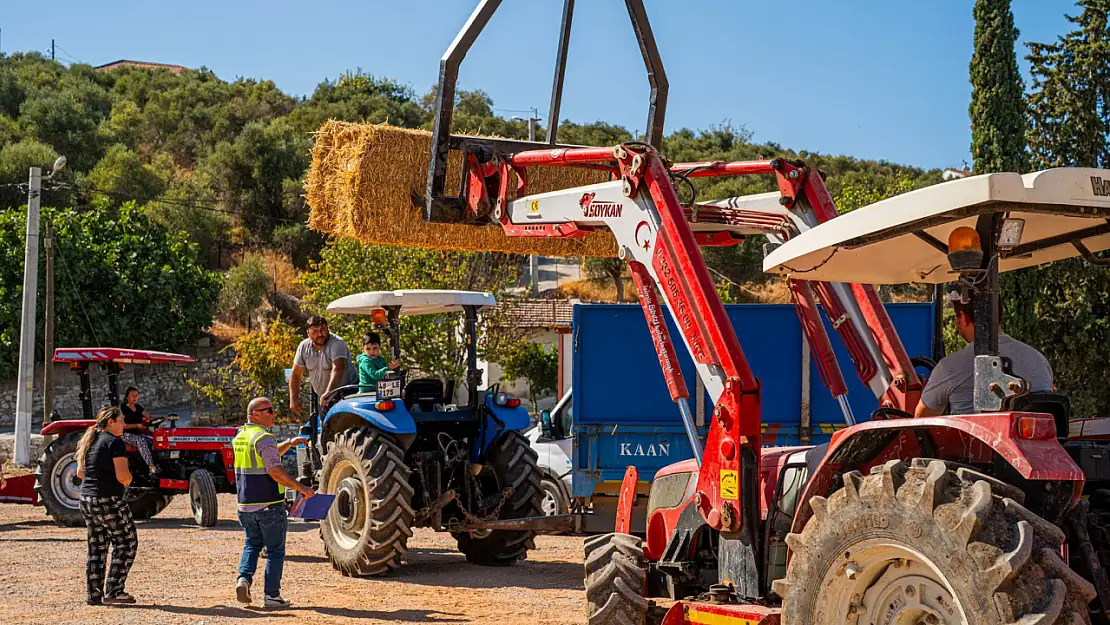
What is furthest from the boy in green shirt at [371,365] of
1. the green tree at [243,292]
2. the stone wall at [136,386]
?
the green tree at [243,292]

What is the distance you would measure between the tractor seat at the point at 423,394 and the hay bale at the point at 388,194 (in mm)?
1536

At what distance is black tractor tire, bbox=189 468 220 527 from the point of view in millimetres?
15148

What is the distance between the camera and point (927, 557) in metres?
4.55

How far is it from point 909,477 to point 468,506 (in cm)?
719

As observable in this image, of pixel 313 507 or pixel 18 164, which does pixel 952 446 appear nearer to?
pixel 313 507

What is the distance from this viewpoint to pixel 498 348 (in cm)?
2950

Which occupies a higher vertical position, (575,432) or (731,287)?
(731,287)

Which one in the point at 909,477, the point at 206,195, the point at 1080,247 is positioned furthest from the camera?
the point at 206,195

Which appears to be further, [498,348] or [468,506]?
[498,348]

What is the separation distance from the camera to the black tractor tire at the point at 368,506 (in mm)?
10789

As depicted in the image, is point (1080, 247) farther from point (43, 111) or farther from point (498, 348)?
point (43, 111)

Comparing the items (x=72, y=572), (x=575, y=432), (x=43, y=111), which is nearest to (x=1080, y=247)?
(x=575, y=432)

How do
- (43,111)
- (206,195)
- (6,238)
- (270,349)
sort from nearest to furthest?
1. (270,349)
2. (6,238)
3. (206,195)
4. (43,111)

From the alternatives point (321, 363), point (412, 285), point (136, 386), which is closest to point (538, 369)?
point (412, 285)
